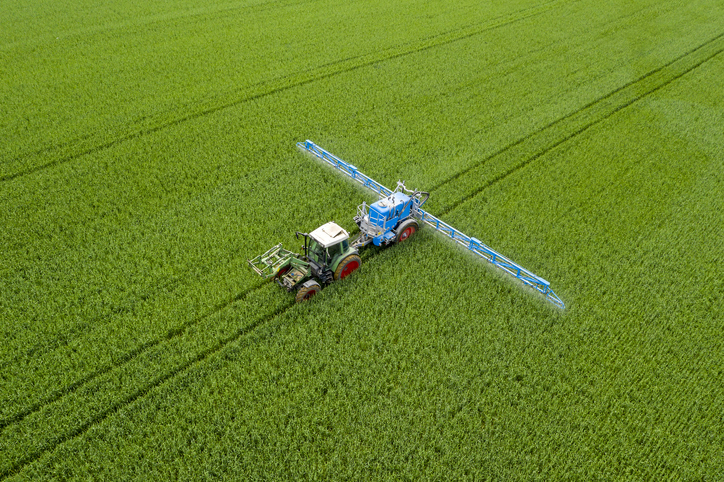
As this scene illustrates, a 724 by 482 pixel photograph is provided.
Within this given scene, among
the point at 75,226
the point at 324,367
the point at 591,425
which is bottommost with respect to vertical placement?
the point at 591,425

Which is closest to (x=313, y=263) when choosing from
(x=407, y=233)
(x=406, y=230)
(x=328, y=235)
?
A: (x=328, y=235)

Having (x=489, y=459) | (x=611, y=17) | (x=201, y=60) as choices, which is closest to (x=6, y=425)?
(x=489, y=459)

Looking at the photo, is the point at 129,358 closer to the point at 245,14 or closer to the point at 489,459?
the point at 489,459

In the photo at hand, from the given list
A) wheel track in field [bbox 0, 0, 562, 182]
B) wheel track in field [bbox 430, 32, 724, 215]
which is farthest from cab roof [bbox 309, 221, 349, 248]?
wheel track in field [bbox 0, 0, 562, 182]

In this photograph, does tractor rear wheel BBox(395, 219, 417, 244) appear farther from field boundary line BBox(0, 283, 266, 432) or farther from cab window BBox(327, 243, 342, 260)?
field boundary line BBox(0, 283, 266, 432)

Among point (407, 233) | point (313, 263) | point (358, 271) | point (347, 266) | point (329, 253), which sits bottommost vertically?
point (358, 271)

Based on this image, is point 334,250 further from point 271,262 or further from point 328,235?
point 271,262

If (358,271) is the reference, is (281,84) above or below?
above

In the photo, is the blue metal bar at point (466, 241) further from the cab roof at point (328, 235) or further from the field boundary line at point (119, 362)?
the field boundary line at point (119, 362)
